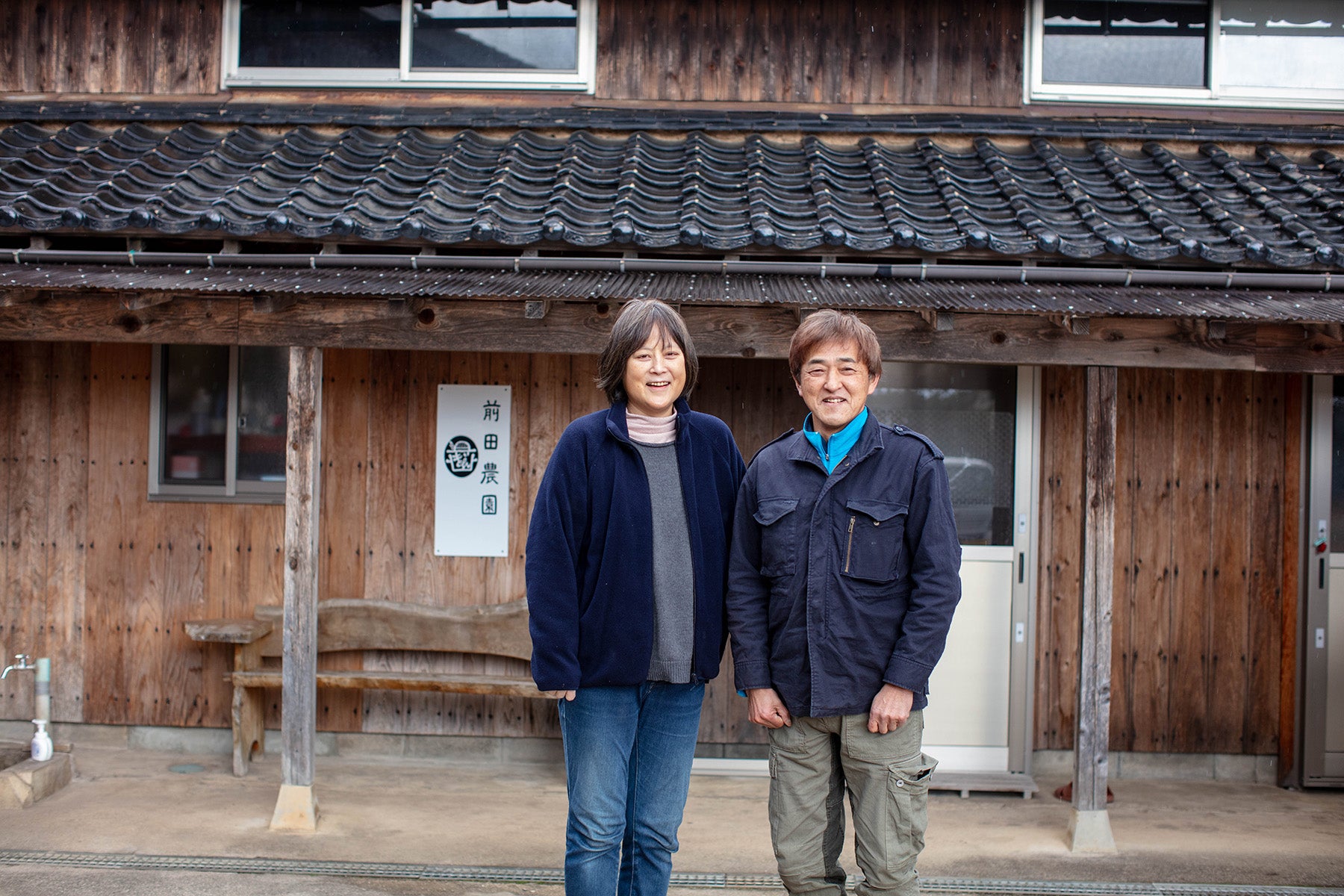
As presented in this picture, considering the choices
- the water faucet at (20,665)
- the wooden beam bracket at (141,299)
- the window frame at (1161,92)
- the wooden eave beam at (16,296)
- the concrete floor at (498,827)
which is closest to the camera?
the concrete floor at (498,827)

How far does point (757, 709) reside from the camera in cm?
295

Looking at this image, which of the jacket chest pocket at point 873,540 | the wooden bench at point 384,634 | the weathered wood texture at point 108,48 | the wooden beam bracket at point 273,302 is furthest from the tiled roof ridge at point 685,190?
the jacket chest pocket at point 873,540

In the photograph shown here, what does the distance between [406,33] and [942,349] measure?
14.1 ft

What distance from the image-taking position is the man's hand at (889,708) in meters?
2.84

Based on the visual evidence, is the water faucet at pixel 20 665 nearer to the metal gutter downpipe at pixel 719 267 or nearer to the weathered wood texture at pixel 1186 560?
the metal gutter downpipe at pixel 719 267

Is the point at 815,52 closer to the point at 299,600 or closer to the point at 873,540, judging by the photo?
the point at 299,600

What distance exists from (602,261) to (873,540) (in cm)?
262

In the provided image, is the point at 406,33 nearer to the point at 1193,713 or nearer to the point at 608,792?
the point at 608,792

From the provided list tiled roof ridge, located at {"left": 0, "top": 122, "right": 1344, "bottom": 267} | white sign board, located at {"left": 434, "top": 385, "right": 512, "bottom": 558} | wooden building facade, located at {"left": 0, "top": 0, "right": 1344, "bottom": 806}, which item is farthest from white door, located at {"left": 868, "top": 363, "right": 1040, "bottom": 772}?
white sign board, located at {"left": 434, "top": 385, "right": 512, "bottom": 558}

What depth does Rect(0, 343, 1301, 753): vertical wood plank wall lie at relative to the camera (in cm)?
614

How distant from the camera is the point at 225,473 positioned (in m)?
6.31

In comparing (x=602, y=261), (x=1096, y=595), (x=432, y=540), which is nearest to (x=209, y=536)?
(x=432, y=540)

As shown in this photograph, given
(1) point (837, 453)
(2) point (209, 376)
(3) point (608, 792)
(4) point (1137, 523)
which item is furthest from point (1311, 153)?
(2) point (209, 376)

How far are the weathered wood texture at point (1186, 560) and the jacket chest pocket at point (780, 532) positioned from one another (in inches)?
146
